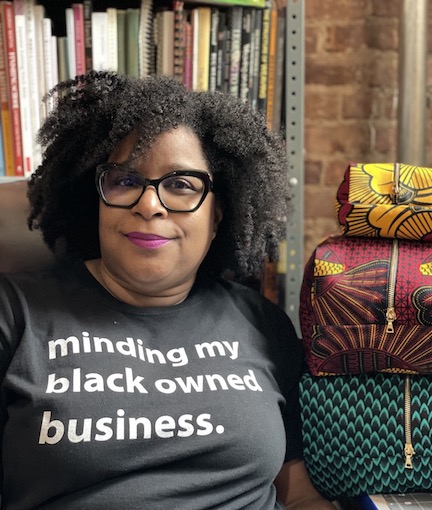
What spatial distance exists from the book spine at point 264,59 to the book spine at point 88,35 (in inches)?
15.1

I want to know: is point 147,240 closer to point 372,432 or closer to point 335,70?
point 372,432

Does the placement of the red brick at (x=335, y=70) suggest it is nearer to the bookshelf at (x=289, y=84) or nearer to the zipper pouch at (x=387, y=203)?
the bookshelf at (x=289, y=84)

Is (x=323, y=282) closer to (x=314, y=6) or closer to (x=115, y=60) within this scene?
(x=115, y=60)

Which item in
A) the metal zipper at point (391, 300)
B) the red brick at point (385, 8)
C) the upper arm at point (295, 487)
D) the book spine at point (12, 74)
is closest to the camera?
the metal zipper at point (391, 300)

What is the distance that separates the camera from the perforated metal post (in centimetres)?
141

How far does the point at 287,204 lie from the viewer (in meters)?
1.37

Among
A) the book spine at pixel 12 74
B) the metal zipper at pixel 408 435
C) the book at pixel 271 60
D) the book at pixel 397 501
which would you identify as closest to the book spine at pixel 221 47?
the book at pixel 271 60

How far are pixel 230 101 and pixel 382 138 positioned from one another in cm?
79

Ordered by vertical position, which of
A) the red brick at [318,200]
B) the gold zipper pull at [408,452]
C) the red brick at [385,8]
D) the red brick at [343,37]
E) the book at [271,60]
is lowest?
the gold zipper pull at [408,452]

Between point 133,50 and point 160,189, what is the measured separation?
461 mm

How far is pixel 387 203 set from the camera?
42.9 inches

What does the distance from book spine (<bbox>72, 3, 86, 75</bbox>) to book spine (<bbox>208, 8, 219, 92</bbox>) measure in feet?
0.93

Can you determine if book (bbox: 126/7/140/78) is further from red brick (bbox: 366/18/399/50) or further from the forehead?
red brick (bbox: 366/18/399/50)

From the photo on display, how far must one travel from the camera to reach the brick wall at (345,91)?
70.9 inches
